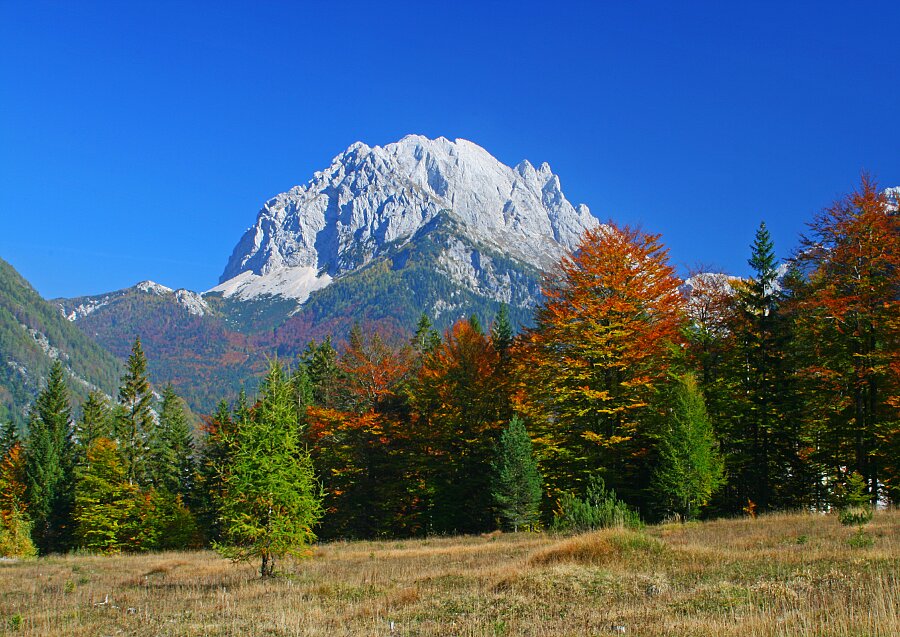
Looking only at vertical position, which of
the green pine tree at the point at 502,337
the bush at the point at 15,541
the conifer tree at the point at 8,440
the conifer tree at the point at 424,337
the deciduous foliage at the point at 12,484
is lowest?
the bush at the point at 15,541

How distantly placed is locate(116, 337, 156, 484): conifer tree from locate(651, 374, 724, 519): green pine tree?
52691 mm

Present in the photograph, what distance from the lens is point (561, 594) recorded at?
12375 millimetres

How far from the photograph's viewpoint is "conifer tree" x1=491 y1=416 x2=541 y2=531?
2920cm

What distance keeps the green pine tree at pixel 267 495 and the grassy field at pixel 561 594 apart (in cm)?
108

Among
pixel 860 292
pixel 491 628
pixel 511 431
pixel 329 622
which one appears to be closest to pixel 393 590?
pixel 329 622

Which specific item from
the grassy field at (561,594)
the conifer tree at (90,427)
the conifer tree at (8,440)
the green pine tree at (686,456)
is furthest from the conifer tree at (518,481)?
the conifer tree at (8,440)

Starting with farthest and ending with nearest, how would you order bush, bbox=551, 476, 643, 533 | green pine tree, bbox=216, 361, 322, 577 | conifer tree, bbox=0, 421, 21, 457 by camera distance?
conifer tree, bbox=0, 421, 21, 457 < bush, bbox=551, 476, 643, 533 < green pine tree, bbox=216, 361, 322, 577

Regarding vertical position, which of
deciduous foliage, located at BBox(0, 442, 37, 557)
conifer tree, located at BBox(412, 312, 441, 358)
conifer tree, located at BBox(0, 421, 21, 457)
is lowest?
deciduous foliage, located at BBox(0, 442, 37, 557)

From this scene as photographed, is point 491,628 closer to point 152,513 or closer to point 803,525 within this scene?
point 803,525

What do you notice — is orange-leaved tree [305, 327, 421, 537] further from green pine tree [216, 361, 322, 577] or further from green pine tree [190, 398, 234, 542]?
green pine tree [216, 361, 322, 577]

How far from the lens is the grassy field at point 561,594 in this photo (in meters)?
9.24

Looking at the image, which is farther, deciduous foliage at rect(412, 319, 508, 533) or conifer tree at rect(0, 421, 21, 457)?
conifer tree at rect(0, 421, 21, 457)

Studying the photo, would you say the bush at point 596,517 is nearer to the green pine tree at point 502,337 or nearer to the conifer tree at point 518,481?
the conifer tree at point 518,481

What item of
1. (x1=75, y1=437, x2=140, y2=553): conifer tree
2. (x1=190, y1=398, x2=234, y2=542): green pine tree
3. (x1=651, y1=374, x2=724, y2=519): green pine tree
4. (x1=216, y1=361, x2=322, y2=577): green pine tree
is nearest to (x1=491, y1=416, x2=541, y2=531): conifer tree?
(x1=651, y1=374, x2=724, y2=519): green pine tree
